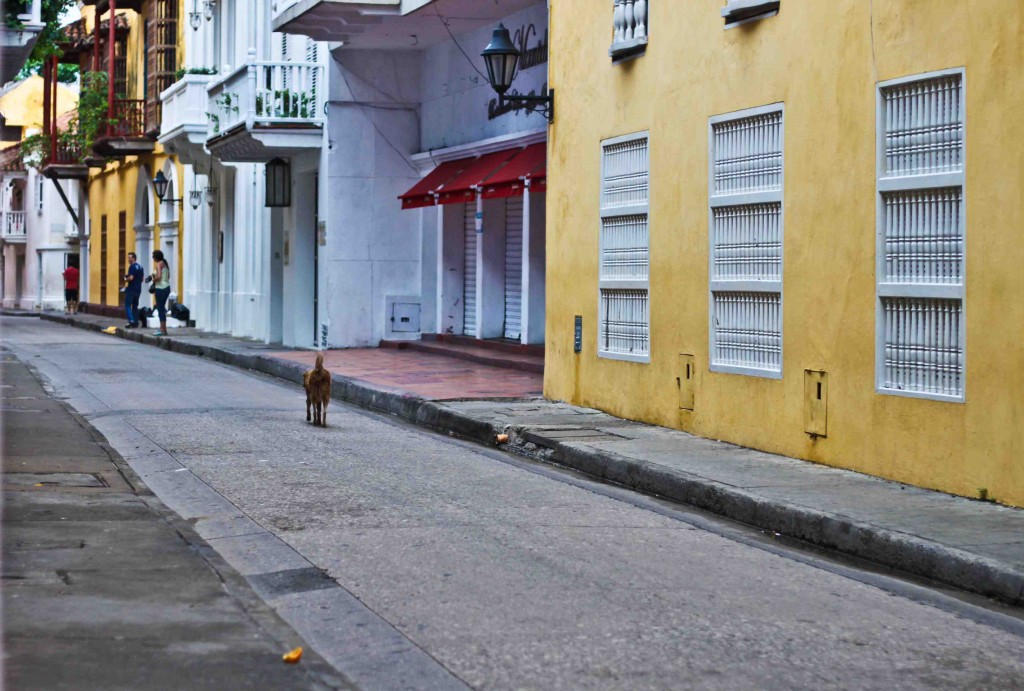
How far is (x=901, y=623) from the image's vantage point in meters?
6.61

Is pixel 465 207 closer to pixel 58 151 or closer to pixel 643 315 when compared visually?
pixel 643 315

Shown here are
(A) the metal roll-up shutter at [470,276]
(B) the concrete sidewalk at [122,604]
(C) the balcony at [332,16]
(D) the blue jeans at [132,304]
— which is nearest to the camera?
(B) the concrete sidewalk at [122,604]

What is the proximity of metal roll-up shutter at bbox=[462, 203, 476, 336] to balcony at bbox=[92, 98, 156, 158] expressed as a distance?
58.2 feet

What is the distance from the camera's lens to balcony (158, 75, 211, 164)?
31750 millimetres

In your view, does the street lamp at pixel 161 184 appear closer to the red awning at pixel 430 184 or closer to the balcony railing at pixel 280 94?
the balcony railing at pixel 280 94

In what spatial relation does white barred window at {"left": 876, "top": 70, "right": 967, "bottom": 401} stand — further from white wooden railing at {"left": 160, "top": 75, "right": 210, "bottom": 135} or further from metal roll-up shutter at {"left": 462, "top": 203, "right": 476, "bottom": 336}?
white wooden railing at {"left": 160, "top": 75, "right": 210, "bottom": 135}

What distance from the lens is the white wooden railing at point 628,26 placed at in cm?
1398

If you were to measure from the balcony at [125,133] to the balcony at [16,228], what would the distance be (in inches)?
850

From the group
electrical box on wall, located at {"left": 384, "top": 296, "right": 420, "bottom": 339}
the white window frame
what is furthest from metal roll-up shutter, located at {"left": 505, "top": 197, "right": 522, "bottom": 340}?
the white window frame

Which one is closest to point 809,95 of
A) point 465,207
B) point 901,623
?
point 901,623

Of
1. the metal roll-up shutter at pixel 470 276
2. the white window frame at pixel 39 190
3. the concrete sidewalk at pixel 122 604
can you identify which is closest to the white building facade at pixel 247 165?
the metal roll-up shutter at pixel 470 276

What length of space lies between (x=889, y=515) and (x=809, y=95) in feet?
12.5

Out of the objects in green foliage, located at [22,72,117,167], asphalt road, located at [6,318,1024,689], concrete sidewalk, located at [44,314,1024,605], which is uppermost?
green foliage, located at [22,72,117,167]

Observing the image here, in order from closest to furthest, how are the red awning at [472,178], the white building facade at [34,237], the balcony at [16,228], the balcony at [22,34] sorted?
the balcony at [22,34]
the red awning at [472,178]
the white building facade at [34,237]
the balcony at [16,228]
